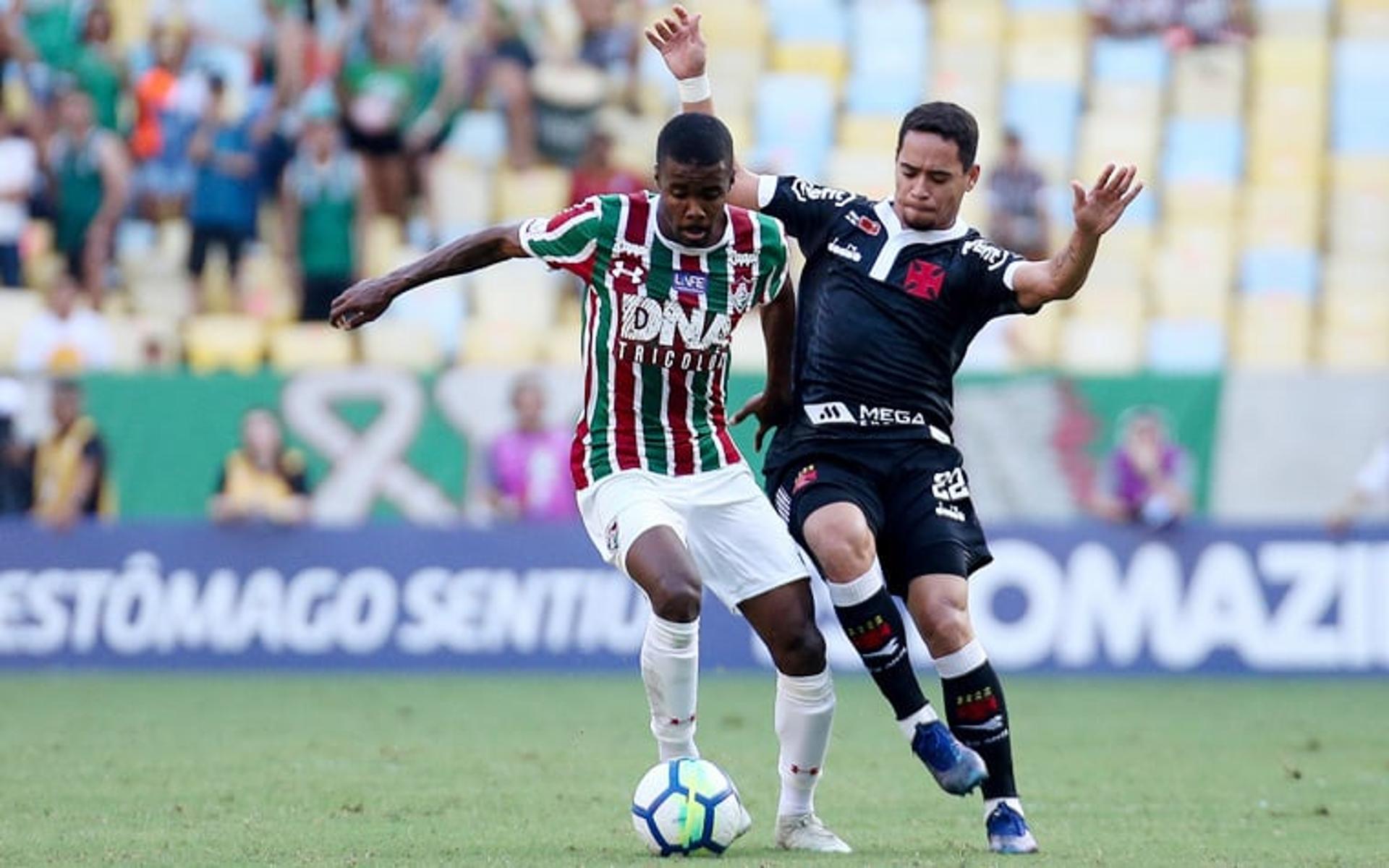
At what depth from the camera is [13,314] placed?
20.4 metres

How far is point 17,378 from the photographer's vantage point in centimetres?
1839

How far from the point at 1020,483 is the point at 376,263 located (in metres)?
6.22

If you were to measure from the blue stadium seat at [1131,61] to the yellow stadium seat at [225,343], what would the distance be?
7.95 meters

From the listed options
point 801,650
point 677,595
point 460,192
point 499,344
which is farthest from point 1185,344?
point 677,595

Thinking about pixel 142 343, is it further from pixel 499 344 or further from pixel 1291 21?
pixel 1291 21

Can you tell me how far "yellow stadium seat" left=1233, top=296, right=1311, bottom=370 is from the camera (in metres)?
20.8

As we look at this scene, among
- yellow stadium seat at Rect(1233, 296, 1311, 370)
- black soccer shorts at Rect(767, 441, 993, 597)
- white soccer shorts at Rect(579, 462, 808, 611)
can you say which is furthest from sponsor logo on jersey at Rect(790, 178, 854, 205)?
yellow stadium seat at Rect(1233, 296, 1311, 370)

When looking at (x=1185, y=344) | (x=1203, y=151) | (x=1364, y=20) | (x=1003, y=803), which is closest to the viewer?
(x=1003, y=803)

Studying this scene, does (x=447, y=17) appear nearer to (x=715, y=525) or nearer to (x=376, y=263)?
(x=376, y=263)

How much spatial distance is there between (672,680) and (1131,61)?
618 inches

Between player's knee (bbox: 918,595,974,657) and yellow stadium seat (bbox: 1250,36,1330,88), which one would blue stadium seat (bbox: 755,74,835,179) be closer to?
yellow stadium seat (bbox: 1250,36,1330,88)

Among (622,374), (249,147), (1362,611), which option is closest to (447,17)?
(249,147)

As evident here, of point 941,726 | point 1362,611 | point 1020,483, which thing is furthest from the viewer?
point 1020,483

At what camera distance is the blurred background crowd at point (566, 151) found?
68.1 ft
